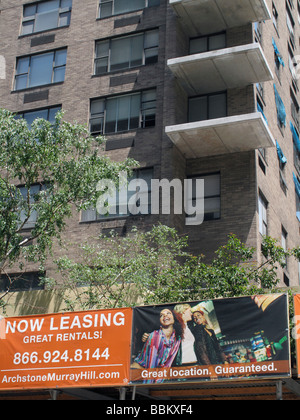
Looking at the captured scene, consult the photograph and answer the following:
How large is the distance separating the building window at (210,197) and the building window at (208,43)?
6.12m

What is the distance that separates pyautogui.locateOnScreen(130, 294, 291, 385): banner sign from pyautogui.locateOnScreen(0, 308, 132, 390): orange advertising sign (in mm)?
349

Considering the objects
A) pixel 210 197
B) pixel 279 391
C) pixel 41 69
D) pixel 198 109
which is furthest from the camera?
pixel 41 69

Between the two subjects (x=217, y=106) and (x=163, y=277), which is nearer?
(x=163, y=277)

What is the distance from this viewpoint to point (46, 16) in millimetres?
32062

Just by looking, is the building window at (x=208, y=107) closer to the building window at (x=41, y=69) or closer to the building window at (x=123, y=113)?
the building window at (x=123, y=113)

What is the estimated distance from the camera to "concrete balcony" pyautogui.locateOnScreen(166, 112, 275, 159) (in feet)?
80.0

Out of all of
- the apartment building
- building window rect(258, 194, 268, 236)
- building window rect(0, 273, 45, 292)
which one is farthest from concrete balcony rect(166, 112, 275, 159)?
building window rect(0, 273, 45, 292)

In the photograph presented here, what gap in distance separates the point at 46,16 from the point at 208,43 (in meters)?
8.81

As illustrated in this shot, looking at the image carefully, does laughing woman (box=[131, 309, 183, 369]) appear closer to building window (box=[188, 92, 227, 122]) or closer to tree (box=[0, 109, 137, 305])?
tree (box=[0, 109, 137, 305])

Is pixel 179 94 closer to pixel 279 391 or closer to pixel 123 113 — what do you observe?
pixel 123 113

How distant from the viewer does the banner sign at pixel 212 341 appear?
1189 cm

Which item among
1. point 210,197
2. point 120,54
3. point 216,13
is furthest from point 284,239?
point 120,54

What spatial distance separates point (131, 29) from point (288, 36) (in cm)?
997

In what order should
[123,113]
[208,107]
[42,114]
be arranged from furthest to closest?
[42,114]
[123,113]
[208,107]
